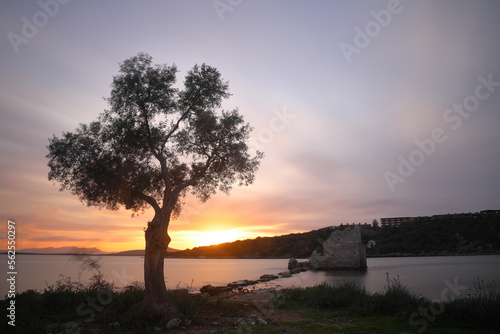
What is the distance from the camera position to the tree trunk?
45.0ft

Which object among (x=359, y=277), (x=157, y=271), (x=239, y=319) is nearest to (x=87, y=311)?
(x=157, y=271)

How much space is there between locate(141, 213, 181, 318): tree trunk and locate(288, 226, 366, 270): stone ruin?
64044 mm

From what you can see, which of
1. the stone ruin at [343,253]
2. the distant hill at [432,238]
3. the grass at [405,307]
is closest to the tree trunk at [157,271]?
the grass at [405,307]

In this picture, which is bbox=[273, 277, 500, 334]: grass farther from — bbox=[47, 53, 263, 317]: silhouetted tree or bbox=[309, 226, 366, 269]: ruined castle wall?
bbox=[309, 226, 366, 269]: ruined castle wall

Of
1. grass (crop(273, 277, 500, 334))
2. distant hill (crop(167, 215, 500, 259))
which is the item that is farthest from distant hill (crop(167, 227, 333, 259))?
grass (crop(273, 277, 500, 334))

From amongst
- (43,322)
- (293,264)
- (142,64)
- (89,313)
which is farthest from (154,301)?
(293,264)

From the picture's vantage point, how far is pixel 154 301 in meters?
13.8

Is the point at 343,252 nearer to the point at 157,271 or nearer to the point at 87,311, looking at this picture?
the point at 157,271

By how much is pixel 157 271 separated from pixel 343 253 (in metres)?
69.8

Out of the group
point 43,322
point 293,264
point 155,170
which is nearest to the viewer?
point 43,322

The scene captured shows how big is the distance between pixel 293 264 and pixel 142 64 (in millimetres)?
70594

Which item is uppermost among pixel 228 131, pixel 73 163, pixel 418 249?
pixel 228 131

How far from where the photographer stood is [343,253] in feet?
250

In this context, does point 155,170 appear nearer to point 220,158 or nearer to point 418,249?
point 220,158
